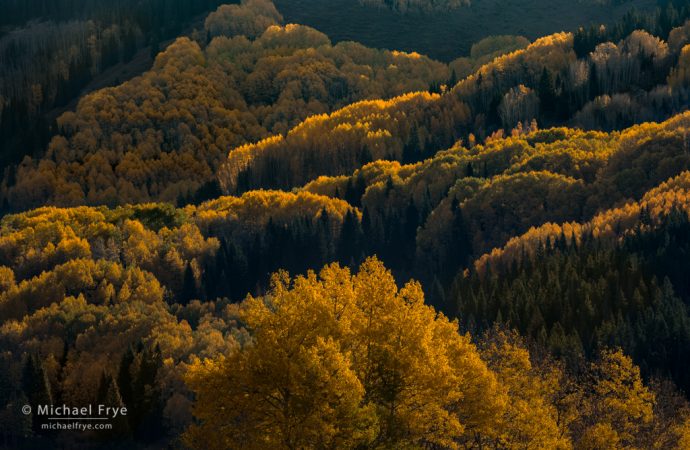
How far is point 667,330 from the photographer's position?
173625mm

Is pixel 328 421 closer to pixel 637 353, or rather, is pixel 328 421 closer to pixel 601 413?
pixel 601 413

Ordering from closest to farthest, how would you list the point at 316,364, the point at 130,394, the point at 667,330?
the point at 316,364 < the point at 130,394 < the point at 667,330

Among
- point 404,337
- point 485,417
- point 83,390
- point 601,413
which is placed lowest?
point 83,390

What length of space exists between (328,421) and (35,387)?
360 feet

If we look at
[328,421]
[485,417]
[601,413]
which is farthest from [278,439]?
[601,413]

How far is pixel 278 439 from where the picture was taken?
247 ft

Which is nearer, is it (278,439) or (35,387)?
(278,439)

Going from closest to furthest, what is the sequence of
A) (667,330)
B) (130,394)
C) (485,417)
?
(485,417) < (130,394) < (667,330)

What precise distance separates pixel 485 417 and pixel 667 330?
96.3m

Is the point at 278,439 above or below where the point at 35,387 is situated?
above

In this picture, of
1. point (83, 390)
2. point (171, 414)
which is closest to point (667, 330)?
point (171, 414)

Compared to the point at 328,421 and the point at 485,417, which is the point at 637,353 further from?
the point at 328,421

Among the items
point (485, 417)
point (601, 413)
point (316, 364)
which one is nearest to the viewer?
point (316, 364)

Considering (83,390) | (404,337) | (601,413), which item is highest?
(404,337)
